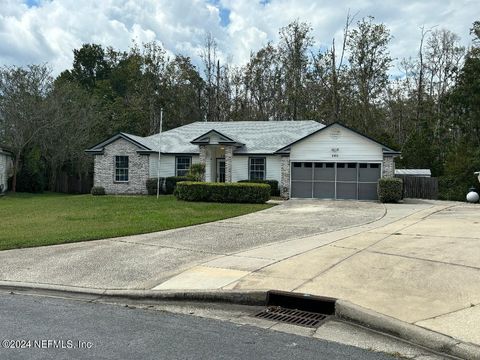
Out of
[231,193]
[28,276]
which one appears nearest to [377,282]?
[28,276]

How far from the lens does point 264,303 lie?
6.58m

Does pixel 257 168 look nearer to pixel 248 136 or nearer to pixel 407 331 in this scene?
pixel 248 136

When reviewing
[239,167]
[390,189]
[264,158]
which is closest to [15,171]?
[239,167]

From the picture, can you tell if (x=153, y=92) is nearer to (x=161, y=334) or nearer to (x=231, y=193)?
(x=231, y=193)

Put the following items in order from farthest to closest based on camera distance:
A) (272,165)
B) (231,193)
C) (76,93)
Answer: (76,93) → (272,165) → (231,193)

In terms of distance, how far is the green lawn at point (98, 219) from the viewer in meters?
12.2

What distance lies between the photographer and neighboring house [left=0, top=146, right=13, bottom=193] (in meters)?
32.5

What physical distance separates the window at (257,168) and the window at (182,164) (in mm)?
4254

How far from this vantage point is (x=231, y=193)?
75.5 feet

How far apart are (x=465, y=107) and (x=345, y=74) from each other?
13.6 metres

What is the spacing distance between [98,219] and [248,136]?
16450 mm

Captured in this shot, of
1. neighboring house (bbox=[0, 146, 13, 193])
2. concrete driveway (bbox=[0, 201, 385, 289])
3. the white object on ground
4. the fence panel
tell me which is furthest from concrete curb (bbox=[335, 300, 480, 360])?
neighboring house (bbox=[0, 146, 13, 193])

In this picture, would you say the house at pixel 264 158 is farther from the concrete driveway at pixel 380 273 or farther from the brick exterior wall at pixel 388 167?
the concrete driveway at pixel 380 273

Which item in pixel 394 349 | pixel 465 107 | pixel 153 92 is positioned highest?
pixel 153 92
